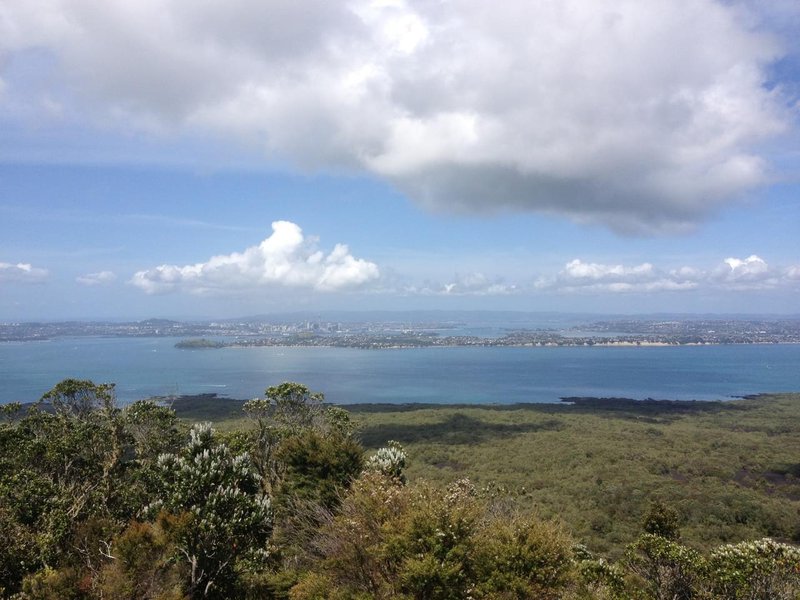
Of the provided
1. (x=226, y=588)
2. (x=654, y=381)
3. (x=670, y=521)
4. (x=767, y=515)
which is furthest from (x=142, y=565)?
(x=654, y=381)

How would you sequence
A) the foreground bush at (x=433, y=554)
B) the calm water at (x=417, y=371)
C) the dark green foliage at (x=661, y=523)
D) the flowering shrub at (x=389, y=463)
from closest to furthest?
the foreground bush at (x=433, y=554)
the flowering shrub at (x=389, y=463)
the dark green foliage at (x=661, y=523)
the calm water at (x=417, y=371)

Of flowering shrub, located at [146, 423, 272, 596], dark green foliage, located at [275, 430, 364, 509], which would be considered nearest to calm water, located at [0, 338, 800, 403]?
dark green foliage, located at [275, 430, 364, 509]

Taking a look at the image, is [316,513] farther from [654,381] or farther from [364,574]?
[654,381]

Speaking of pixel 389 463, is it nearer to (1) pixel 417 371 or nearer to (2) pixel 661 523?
(2) pixel 661 523

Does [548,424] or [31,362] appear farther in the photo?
[31,362]

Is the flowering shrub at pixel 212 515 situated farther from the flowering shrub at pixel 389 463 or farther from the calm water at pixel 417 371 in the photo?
the calm water at pixel 417 371

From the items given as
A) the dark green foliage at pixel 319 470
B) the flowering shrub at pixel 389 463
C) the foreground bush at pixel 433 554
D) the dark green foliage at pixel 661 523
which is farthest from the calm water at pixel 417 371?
the foreground bush at pixel 433 554

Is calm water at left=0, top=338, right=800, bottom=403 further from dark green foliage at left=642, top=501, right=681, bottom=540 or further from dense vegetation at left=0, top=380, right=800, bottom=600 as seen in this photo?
dark green foliage at left=642, top=501, right=681, bottom=540
